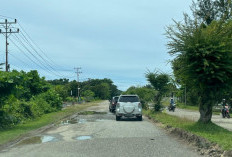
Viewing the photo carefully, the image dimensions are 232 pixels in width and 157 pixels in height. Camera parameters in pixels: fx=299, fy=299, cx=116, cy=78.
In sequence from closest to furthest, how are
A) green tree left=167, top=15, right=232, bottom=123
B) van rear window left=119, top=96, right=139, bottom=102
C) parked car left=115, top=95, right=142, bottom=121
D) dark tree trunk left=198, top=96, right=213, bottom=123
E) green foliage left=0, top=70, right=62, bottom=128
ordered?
green tree left=167, top=15, right=232, bottom=123 < dark tree trunk left=198, top=96, right=213, bottom=123 < green foliage left=0, top=70, right=62, bottom=128 < parked car left=115, top=95, right=142, bottom=121 < van rear window left=119, top=96, right=139, bottom=102

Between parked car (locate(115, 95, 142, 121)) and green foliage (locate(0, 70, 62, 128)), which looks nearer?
green foliage (locate(0, 70, 62, 128))

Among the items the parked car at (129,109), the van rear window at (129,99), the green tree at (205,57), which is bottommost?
the parked car at (129,109)

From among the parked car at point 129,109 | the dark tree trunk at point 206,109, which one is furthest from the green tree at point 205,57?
the parked car at point 129,109

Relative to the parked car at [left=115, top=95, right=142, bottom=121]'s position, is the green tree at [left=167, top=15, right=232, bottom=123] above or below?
above

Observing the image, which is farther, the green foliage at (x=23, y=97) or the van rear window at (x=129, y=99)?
the van rear window at (x=129, y=99)

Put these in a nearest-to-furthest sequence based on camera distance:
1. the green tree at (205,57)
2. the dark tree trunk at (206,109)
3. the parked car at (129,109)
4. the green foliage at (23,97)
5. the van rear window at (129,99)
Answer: the green tree at (205,57), the dark tree trunk at (206,109), the green foliage at (23,97), the parked car at (129,109), the van rear window at (129,99)

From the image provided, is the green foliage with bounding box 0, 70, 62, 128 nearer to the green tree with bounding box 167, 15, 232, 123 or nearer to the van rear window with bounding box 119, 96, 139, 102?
the van rear window with bounding box 119, 96, 139, 102

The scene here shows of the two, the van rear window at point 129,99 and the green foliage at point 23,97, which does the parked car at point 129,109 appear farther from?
the green foliage at point 23,97

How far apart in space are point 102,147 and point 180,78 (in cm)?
577

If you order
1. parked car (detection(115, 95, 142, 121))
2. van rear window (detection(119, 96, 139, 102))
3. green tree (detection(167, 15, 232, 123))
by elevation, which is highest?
green tree (detection(167, 15, 232, 123))

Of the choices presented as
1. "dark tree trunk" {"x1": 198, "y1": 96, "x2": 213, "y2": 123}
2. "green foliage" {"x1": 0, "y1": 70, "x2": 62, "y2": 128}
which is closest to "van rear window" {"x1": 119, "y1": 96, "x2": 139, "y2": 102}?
"green foliage" {"x1": 0, "y1": 70, "x2": 62, "y2": 128}

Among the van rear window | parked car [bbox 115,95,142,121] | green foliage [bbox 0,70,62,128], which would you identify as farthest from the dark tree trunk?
green foliage [bbox 0,70,62,128]

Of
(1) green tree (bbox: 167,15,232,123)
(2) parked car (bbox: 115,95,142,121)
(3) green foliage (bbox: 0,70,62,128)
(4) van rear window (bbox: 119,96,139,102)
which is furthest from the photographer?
(4) van rear window (bbox: 119,96,139,102)

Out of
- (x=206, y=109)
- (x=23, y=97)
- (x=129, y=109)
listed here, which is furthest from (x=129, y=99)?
(x=23, y=97)
